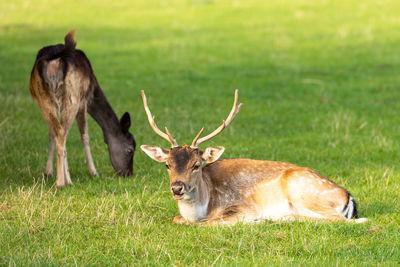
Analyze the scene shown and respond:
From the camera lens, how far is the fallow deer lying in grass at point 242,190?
7.16 m

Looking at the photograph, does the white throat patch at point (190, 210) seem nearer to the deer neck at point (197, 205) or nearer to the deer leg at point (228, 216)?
the deer neck at point (197, 205)

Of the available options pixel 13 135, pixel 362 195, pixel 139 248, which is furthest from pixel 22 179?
pixel 362 195

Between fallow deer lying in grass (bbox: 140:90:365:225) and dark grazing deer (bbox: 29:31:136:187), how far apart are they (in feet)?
7.18

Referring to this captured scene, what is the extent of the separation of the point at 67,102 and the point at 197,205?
10.3 ft

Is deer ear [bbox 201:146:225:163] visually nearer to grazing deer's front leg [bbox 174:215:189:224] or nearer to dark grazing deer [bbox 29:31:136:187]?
grazing deer's front leg [bbox 174:215:189:224]

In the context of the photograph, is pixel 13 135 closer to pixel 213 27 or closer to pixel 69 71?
pixel 69 71

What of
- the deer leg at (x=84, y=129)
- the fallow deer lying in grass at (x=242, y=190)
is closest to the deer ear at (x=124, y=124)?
the deer leg at (x=84, y=129)

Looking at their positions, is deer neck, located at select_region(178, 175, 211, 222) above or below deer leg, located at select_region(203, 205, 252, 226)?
above

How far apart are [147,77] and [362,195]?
37.3ft

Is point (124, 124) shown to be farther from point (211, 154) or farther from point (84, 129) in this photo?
point (211, 154)

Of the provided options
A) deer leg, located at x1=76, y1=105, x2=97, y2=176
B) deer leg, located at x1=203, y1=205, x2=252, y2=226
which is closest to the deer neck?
deer leg, located at x1=203, y1=205, x2=252, y2=226

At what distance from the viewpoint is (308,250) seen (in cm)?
628

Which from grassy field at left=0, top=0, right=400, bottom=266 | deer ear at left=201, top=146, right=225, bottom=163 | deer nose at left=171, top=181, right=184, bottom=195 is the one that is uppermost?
deer ear at left=201, top=146, right=225, bottom=163

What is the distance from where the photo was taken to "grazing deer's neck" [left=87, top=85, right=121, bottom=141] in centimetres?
1056
